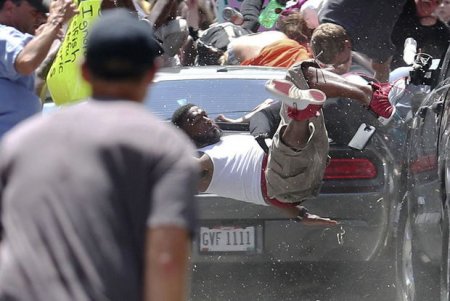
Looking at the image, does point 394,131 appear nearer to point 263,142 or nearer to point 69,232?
point 263,142

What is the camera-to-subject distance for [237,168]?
27.3 ft

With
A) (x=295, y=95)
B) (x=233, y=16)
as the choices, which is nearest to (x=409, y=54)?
(x=295, y=95)

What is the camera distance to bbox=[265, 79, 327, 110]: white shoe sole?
767cm

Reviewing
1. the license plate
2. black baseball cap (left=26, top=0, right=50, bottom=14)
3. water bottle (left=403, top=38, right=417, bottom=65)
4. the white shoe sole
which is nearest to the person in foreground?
black baseball cap (left=26, top=0, right=50, bottom=14)

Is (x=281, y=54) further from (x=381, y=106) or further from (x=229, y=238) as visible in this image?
(x=229, y=238)

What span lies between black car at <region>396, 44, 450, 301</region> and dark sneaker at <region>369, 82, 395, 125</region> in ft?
0.75

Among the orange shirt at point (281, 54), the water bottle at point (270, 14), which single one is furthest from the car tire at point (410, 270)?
the water bottle at point (270, 14)

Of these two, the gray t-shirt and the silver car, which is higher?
the gray t-shirt

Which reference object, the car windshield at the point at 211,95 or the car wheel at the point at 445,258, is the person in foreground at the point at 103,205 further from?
the car windshield at the point at 211,95

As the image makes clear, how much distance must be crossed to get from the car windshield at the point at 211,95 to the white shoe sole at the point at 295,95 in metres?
1.02

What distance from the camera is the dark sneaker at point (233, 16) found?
48.8 ft

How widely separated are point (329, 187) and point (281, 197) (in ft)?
0.94

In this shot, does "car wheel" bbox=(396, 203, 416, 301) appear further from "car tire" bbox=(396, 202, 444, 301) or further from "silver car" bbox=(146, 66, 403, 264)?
"silver car" bbox=(146, 66, 403, 264)

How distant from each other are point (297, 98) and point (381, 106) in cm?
89
